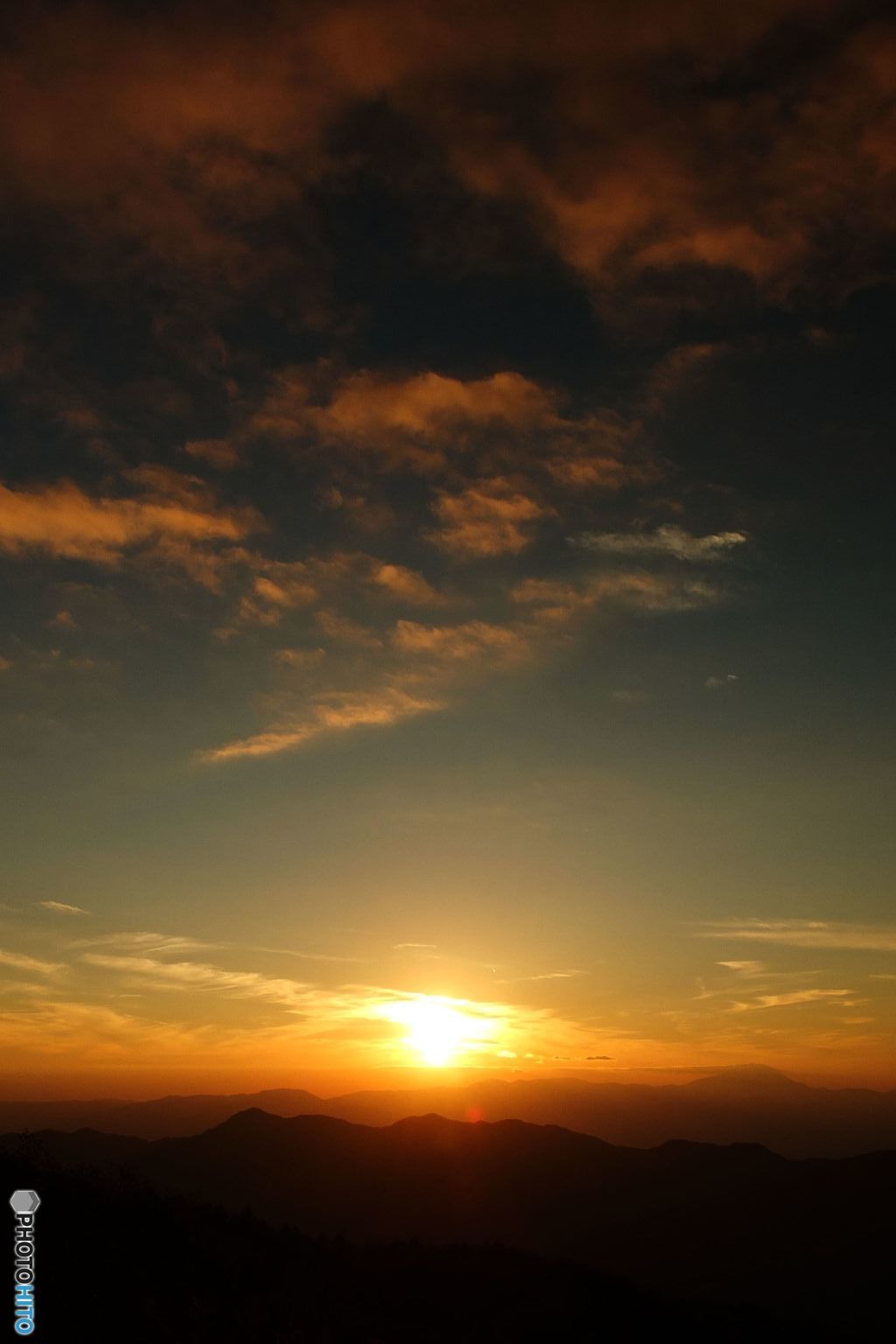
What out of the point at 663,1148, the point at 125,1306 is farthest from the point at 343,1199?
the point at 125,1306

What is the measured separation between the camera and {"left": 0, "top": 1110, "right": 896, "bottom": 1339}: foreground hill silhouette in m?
102

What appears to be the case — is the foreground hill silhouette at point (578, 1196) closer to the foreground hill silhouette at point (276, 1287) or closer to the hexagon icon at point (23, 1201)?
the foreground hill silhouette at point (276, 1287)

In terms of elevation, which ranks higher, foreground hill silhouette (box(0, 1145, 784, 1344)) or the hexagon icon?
the hexagon icon

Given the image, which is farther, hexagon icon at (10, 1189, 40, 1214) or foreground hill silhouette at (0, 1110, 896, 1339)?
foreground hill silhouette at (0, 1110, 896, 1339)

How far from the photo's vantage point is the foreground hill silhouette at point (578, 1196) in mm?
101750

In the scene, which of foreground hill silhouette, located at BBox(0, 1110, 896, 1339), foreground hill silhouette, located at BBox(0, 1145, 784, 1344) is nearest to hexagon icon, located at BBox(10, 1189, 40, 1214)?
foreground hill silhouette, located at BBox(0, 1145, 784, 1344)

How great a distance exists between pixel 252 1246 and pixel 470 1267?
1143cm

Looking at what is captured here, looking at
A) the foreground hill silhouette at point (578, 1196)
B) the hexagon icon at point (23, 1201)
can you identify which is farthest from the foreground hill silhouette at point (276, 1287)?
the foreground hill silhouette at point (578, 1196)

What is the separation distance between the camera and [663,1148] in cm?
16912

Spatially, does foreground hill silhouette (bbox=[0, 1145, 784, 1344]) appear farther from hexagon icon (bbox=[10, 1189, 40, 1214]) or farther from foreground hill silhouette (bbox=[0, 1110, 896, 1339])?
foreground hill silhouette (bbox=[0, 1110, 896, 1339])

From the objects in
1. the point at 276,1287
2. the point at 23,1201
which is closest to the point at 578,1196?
the point at 276,1287

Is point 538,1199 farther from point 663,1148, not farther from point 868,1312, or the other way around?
point 868,1312

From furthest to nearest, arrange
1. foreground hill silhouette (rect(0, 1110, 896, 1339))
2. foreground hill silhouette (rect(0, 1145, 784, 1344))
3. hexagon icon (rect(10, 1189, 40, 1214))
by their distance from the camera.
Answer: foreground hill silhouette (rect(0, 1110, 896, 1339)) < hexagon icon (rect(10, 1189, 40, 1214)) < foreground hill silhouette (rect(0, 1145, 784, 1344))

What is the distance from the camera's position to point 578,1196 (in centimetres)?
14925
